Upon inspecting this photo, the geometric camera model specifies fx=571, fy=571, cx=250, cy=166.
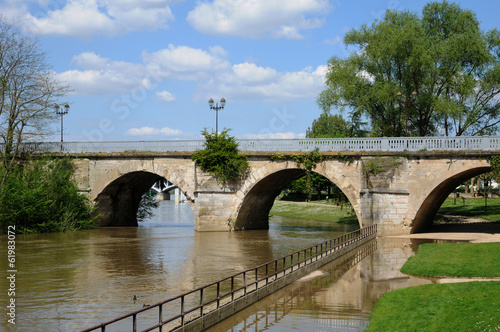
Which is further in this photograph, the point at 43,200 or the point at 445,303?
the point at 43,200

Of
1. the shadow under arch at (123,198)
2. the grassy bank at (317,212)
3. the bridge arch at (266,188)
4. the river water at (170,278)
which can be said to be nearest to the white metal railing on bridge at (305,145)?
the bridge arch at (266,188)

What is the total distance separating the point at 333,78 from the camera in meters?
48.3

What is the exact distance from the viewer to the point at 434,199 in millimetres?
37250

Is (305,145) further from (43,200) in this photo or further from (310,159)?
(43,200)

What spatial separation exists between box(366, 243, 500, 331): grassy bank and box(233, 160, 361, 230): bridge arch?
14.5 metres

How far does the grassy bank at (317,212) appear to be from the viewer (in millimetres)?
55219

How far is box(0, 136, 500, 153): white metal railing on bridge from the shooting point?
3381 centimetres

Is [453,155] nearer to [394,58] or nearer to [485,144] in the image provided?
[485,144]

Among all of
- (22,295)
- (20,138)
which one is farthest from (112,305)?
(20,138)

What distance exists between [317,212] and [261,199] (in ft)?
61.5

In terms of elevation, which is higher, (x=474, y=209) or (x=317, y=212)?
(x=474, y=209)

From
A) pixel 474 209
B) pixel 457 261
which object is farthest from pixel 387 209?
pixel 474 209

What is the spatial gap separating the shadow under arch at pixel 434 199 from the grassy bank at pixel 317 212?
41.7 ft

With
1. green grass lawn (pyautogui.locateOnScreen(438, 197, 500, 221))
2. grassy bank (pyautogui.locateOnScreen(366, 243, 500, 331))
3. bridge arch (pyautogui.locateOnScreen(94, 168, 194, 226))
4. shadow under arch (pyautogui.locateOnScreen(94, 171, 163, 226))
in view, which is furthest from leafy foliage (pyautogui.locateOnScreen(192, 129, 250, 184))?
green grass lawn (pyautogui.locateOnScreen(438, 197, 500, 221))
